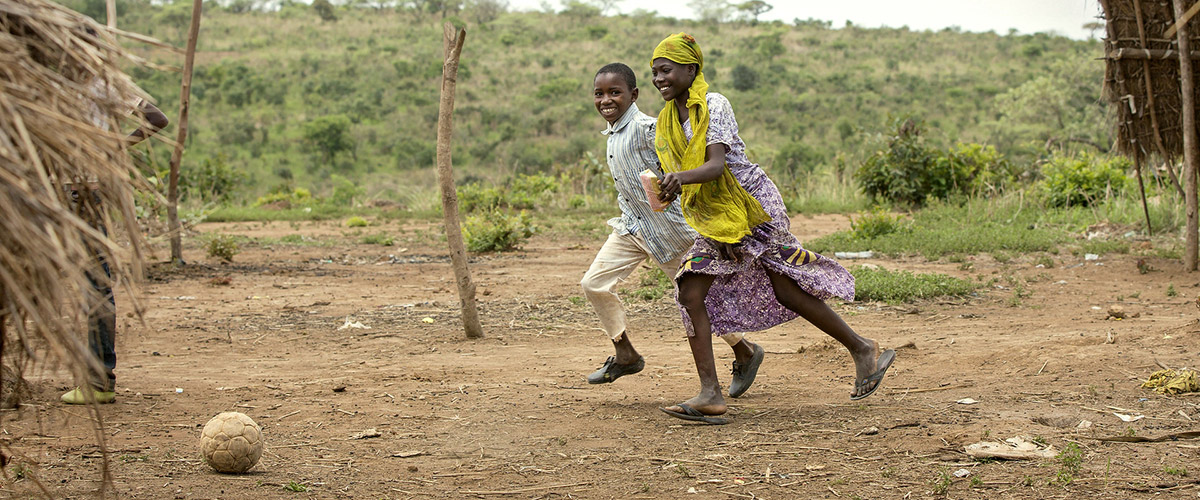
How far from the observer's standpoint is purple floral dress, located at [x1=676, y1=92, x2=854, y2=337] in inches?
152

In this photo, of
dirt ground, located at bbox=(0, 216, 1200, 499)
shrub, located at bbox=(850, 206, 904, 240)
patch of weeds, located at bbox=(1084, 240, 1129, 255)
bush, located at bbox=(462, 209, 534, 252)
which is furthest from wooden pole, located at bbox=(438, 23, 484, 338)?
patch of weeds, located at bbox=(1084, 240, 1129, 255)

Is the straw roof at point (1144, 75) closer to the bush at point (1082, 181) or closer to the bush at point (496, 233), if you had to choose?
the bush at point (1082, 181)

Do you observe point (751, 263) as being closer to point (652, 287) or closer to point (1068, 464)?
point (1068, 464)

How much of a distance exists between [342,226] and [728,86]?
28.8 meters

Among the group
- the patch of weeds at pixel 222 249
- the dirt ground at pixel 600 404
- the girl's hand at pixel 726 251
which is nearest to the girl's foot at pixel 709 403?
the dirt ground at pixel 600 404

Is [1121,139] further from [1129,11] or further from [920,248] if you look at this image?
[920,248]

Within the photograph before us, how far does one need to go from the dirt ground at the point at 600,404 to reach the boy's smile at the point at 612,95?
1362mm

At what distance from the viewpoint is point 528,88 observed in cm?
4019

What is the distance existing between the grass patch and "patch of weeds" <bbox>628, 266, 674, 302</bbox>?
1495 millimetres

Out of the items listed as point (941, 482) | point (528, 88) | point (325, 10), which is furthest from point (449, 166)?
point (325, 10)

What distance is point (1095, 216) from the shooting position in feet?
35.3

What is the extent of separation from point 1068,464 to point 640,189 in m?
2.06

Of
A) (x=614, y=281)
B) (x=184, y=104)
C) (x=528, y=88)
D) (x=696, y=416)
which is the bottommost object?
(x=696, y=416)

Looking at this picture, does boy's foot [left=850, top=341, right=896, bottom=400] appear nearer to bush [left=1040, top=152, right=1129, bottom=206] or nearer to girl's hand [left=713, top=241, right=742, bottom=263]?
girl's hand [left=713, top=241, right=742, bottom=263]
